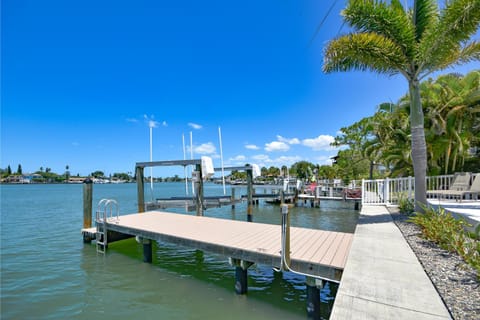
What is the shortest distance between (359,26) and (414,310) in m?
6.94

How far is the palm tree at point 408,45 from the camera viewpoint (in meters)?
6.30

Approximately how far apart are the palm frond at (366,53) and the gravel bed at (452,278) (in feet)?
15.5

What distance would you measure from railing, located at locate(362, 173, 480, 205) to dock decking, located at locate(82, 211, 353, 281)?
571 centimetres

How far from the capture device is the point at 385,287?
3.00m

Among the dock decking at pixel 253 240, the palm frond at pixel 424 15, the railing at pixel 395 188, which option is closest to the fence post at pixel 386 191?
the railing at pixel 395 188

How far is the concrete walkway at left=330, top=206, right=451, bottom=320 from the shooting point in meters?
2.46

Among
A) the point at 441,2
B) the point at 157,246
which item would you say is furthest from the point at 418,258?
the point at 157,246

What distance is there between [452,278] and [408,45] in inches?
239

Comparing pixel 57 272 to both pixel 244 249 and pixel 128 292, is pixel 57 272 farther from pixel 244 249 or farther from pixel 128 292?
pixel 244 249

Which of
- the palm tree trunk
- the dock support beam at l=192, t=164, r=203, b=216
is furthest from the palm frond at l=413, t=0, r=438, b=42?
the dock support beam at l=192, t=164, r=203, b=216

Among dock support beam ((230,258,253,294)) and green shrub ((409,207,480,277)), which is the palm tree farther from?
dock support beam ((230,258,253,294))

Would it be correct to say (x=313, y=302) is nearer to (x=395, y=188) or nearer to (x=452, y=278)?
(x=452, y=278)

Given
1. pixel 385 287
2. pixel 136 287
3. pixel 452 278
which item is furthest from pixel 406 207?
pixel 136 287

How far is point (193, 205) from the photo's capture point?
12.1 m
